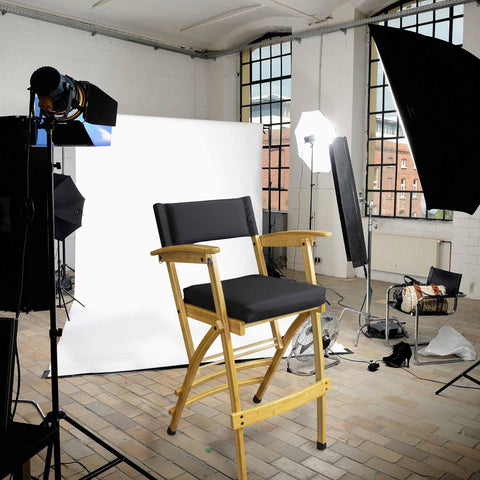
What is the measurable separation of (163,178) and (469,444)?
240 centimetres

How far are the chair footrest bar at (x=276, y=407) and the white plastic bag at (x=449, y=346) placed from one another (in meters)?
1.55

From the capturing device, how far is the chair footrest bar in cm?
196

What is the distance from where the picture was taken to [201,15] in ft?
22.5

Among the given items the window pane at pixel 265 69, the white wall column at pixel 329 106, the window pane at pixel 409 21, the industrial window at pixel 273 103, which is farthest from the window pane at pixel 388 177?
the window pane at pixel 265 69

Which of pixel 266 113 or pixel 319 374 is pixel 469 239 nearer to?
pixel 266 113

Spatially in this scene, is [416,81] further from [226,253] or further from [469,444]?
[226,253]

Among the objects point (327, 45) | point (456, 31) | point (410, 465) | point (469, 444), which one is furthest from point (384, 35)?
point (327, 45)

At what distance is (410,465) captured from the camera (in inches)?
82.9

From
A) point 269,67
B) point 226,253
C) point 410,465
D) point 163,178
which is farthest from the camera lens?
point 269,67

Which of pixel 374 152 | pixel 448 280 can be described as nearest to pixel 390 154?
pixel 374 152

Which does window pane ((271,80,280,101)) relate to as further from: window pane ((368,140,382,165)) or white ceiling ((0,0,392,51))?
window pane ((368,140,382,165))

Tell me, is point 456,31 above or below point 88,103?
above

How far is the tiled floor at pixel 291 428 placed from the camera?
209 centimetres

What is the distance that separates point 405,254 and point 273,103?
3.08 meters
